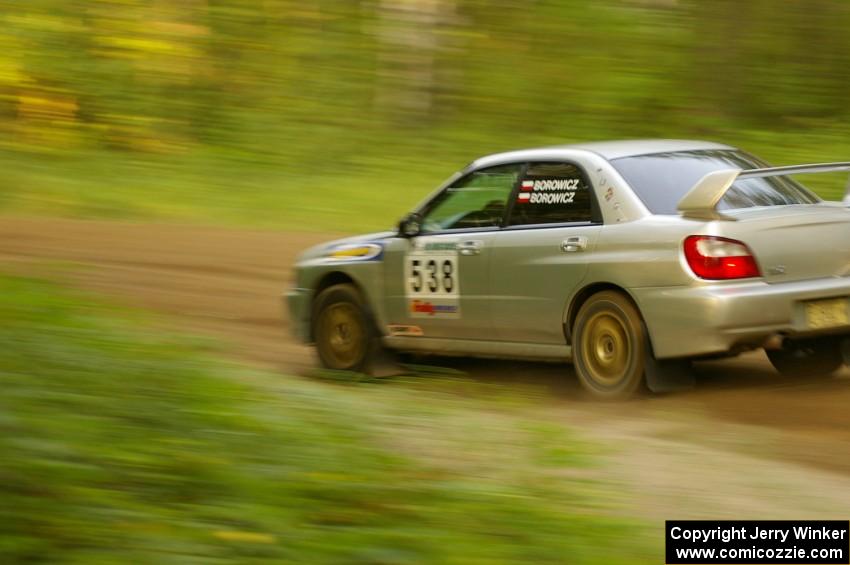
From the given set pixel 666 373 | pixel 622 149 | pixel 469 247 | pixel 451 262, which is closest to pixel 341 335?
pixel 451 262

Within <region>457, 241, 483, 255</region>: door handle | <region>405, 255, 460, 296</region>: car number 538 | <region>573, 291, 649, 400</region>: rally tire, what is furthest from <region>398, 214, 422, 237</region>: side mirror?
<region>573, 291, 649, 400</region>: rally tire

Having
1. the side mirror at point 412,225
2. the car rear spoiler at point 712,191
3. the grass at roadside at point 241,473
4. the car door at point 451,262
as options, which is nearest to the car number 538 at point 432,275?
the car door at point 451,262

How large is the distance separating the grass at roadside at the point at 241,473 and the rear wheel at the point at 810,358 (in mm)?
2462

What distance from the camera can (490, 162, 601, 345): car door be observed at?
8.31 m

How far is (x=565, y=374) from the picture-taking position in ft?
30.5

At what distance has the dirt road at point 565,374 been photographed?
6.34m

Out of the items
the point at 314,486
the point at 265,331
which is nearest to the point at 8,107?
the point at 265,331

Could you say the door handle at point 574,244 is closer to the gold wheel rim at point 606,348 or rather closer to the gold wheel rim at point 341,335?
the gold wheel rim at point 606,348

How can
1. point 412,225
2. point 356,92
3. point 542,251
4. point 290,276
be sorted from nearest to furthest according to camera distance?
point 542,251 → point 412,225 → point 290,276 → point 356,92

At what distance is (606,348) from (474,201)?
62.3 inches

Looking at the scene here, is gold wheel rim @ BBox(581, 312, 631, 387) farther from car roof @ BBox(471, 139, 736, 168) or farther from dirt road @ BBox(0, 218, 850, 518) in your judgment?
car roof @ BBox(471, 139, 736, 168)

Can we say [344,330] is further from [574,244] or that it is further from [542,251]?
[574,244]

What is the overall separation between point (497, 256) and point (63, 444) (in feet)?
14.7

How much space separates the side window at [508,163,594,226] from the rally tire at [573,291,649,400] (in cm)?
57
